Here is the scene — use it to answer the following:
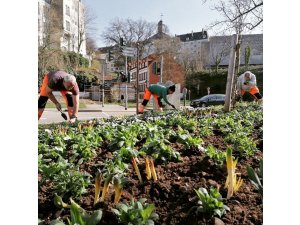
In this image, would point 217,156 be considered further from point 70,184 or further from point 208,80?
point 208,80

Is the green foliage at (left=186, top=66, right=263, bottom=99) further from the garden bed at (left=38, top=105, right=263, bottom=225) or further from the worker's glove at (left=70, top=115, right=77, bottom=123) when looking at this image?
the worker's glove at (left=70, top=115, right=77, bottom=123)

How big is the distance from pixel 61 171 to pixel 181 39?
1111 mm

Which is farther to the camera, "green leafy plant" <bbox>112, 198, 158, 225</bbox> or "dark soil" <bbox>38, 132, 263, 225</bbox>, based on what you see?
"dark soil" <bbox>38, 132, 263, 225</bbox>

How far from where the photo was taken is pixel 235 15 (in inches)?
91.7

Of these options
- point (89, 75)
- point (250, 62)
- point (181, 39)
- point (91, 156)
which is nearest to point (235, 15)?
point (250, 62)

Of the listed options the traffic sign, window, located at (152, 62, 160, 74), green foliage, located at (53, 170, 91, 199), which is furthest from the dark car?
green foliage, located at (53, 170, 91, 199)

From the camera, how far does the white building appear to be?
5.20 ft

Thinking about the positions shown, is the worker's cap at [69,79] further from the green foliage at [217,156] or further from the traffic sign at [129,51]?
the green foliage at [217,156]

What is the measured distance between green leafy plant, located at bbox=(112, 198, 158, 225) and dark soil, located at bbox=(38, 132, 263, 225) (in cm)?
9

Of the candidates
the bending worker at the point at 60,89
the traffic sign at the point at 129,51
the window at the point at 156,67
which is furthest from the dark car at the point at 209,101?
the bending worker at the point at 60,89

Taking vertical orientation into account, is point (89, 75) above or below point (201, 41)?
below

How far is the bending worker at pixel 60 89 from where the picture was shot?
81.1 inches
